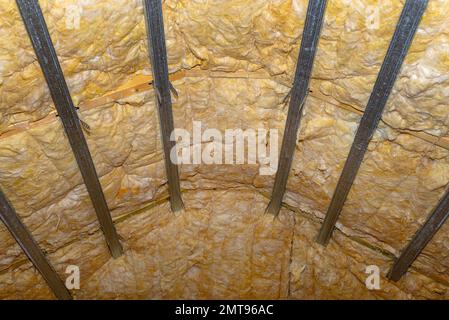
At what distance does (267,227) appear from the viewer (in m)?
4.85

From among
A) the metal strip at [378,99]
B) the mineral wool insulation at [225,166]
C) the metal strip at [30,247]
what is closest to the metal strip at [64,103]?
the mineral wool insulation at [225,166]

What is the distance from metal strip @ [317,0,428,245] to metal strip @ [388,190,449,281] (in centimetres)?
72

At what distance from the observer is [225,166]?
180 inches

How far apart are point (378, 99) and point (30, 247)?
3341 mm

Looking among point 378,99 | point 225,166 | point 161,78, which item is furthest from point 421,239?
point 161,78

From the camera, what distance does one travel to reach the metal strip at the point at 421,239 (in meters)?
3.55

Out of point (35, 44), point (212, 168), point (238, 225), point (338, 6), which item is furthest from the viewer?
point (238, 225)

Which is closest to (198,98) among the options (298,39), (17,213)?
(298,39)

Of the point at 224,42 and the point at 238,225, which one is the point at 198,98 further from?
the point at 238,225

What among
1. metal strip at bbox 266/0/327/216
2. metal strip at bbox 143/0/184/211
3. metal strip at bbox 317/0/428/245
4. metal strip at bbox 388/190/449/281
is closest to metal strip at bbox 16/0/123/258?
metal strip at bbox 143/0/184/211

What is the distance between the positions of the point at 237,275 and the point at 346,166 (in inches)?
79.4

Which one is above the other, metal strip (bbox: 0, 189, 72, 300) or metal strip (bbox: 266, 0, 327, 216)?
metal strip (bbox: 266, 0, 327, 216)

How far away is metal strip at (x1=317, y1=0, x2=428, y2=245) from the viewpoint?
2.82 metres

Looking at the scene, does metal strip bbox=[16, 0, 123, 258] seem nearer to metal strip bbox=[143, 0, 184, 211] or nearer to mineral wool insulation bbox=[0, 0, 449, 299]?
mineral wool insulation bbox=[0, 0, 449, 299]
